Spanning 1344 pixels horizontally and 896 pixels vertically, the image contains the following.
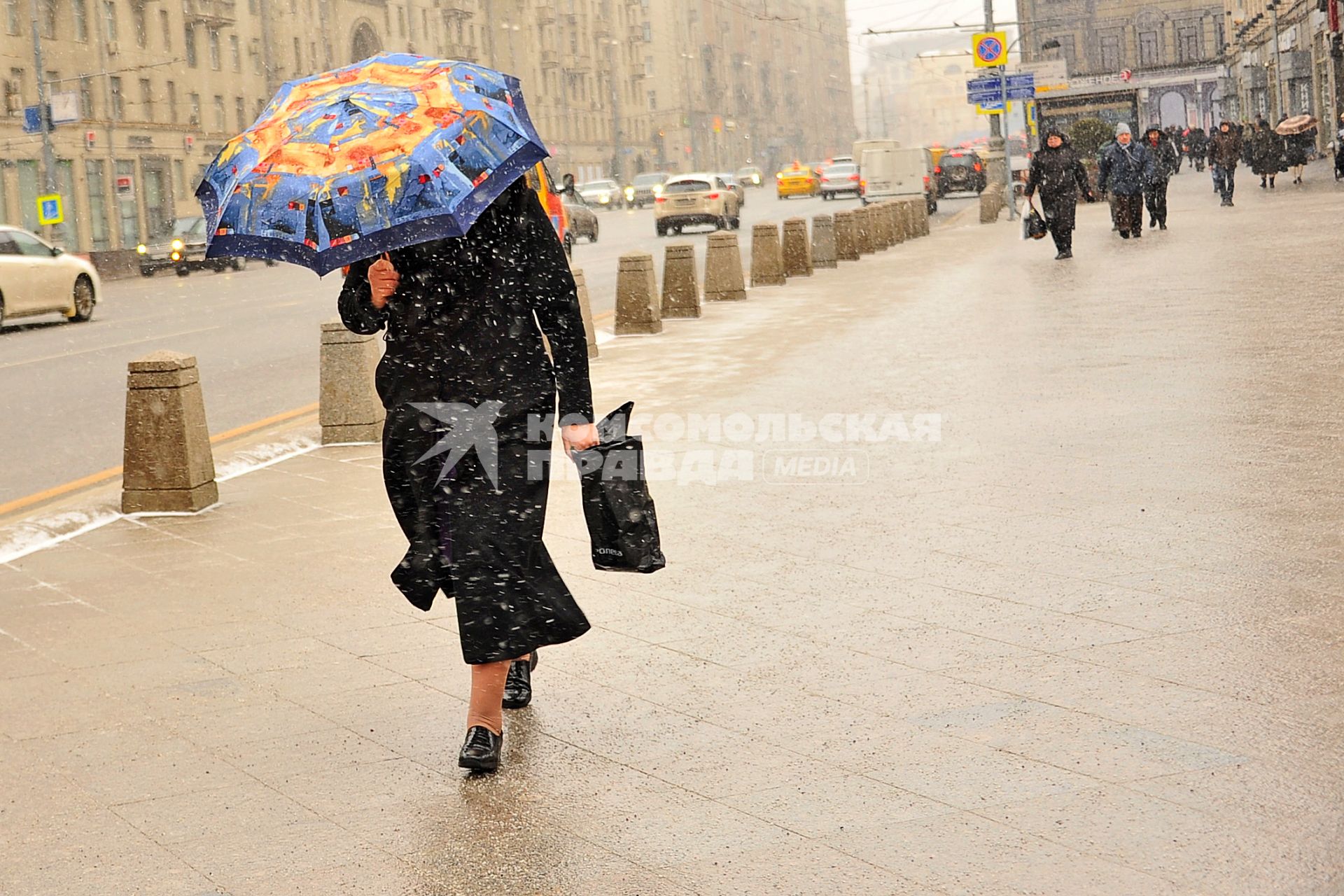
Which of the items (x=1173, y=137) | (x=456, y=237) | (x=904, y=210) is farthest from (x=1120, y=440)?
(x=1173, y=137)

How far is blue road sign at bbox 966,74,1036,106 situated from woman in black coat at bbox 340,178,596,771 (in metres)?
30.8

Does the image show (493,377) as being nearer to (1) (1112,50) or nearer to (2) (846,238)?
(2) (846,238)

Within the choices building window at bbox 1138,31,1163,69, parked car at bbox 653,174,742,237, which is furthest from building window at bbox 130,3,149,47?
building window at bbox 1138,31,1163,69

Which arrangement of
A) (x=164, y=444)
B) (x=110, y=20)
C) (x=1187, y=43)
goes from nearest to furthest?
(x=164, y=444) → (x=110, y=20) → (x=1187, y=43)

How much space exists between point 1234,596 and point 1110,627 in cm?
55

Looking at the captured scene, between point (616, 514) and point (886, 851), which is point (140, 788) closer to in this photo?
point (616, 514)

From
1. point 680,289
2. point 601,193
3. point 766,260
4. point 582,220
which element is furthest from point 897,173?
point 680,289

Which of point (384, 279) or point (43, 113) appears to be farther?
point (43, 113)

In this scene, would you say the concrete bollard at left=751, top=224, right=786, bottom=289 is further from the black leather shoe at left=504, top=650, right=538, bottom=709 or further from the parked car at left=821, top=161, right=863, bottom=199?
the parked car at left=821, top=161, right=863, bottom=199

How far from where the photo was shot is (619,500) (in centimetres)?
448

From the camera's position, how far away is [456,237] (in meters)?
4.43

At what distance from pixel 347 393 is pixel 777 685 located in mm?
5768

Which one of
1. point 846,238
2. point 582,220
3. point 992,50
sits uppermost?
point 992,50

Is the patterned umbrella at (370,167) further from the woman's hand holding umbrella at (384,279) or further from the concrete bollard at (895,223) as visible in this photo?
the concrete bollard at (895,223)
